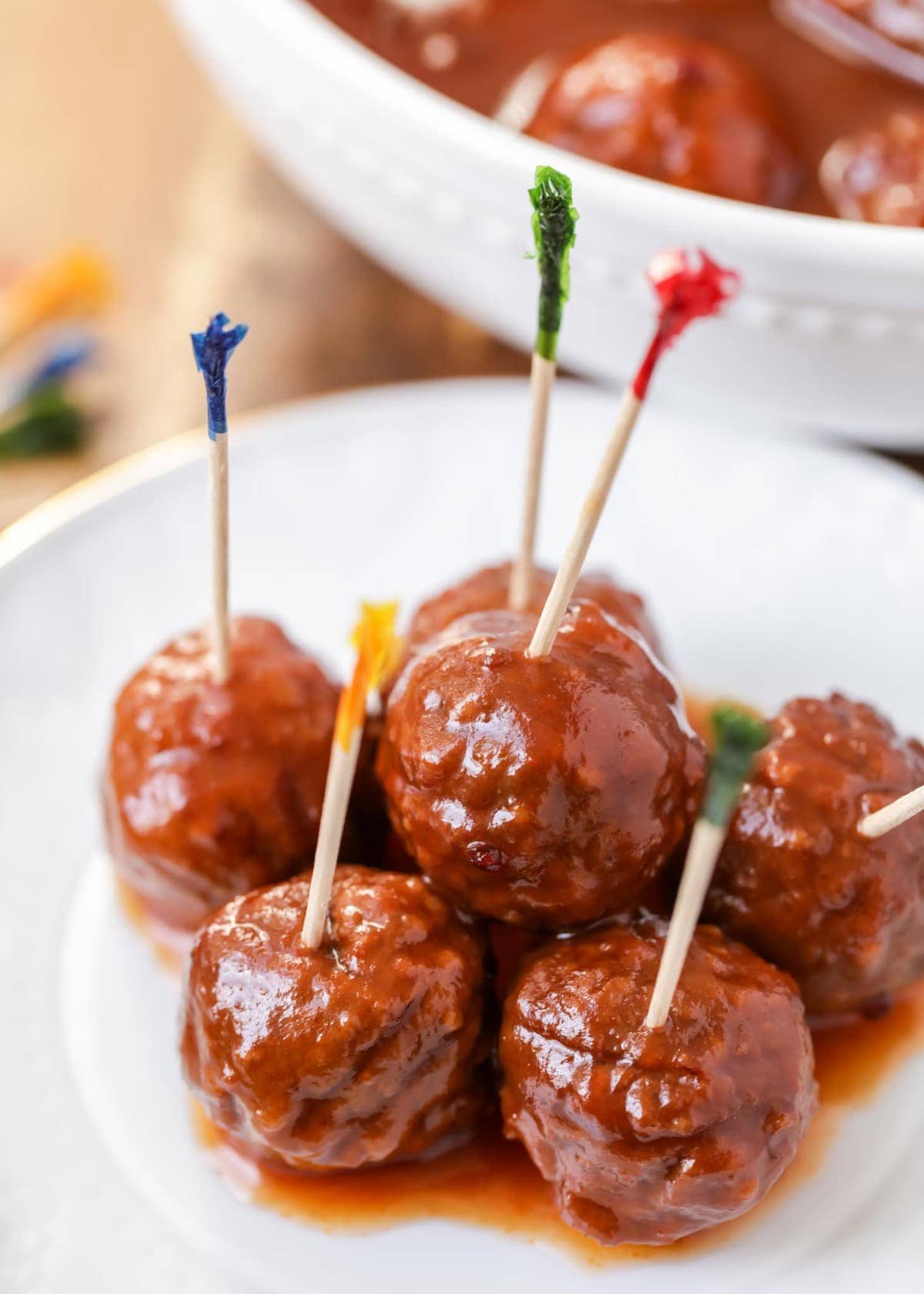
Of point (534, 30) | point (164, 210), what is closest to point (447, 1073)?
point (534, 30)

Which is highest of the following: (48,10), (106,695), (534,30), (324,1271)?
(534,30)

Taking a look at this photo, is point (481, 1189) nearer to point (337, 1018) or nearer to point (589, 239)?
point (337, 1018)

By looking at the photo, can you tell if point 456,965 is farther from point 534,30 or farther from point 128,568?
point 534,30

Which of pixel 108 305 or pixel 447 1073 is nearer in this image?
pixel 447 1073

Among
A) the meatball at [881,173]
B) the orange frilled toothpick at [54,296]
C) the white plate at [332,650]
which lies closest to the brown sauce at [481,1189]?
the white plate at [332,650]

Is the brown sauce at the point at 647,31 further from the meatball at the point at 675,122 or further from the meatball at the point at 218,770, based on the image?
the meatball at the point at 218,770

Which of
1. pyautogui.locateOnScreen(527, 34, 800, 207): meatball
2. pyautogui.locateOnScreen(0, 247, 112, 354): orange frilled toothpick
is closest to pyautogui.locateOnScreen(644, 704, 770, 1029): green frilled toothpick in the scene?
pyautogui.locateOnScreen(527, 34, 800, 207): meatball
